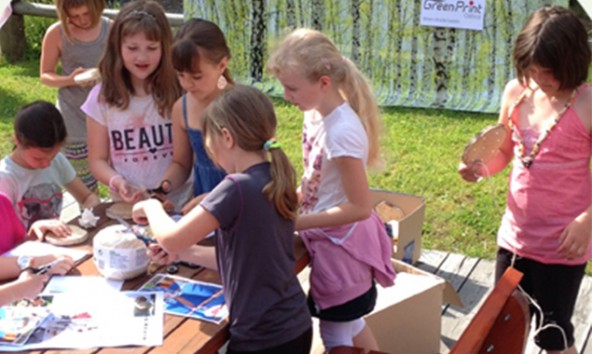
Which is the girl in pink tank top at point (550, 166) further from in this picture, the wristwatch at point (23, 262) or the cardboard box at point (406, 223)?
the wristwatch at point (23, 262)

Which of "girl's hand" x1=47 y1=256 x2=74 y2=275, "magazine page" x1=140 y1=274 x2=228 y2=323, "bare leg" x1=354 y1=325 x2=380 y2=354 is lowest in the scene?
"bare leg" x1=354 y1=325 x2=380 y2=354

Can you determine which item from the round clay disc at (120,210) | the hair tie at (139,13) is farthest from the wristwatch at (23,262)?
the hair tie at (139,13)

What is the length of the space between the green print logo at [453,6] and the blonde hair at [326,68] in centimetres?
526

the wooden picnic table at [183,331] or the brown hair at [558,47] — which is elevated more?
the brown hair at [558,47]

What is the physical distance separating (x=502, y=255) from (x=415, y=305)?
53 cm

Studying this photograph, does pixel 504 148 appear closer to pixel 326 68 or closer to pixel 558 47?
pixel 558 47

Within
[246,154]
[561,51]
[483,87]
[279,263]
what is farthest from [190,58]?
[483,87]

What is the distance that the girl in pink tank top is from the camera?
103 inches

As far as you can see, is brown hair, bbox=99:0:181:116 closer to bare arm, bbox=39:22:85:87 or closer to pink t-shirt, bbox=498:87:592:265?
bare arm, bbox=39:22:85:87

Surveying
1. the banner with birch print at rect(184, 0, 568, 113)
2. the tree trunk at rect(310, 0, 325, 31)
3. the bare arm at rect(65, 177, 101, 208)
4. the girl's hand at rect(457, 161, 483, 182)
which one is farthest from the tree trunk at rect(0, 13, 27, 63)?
the girl's hand at rect(457, 161, 483, 182)

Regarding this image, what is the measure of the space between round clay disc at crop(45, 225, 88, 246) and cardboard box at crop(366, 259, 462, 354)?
124 cm

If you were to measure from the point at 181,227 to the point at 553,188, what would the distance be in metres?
1.42

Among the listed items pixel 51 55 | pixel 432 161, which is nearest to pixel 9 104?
pixel 51 55

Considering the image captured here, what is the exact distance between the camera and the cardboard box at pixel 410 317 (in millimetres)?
3275
